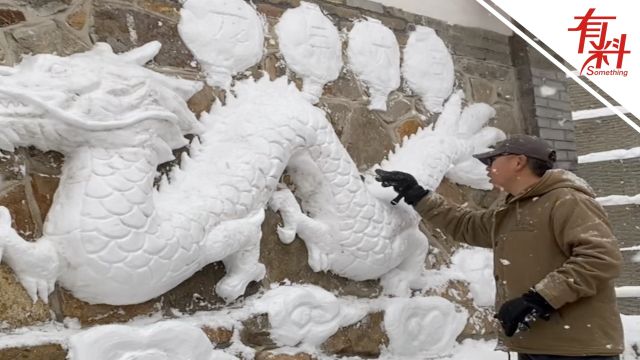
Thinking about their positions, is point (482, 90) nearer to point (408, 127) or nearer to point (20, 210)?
point (408, 127)

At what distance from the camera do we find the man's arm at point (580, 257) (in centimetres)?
257

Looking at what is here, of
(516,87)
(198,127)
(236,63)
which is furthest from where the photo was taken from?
(516,87)

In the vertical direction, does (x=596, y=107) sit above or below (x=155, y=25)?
below

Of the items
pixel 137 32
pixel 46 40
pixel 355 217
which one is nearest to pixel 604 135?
pixel 355 217

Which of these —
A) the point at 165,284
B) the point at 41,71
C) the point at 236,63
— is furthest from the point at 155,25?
the point at 165,284

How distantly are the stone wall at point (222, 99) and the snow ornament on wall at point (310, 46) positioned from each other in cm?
5

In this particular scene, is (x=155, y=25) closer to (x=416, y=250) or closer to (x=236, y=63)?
(x=236, y=63)

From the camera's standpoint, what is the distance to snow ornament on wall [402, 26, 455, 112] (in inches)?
147

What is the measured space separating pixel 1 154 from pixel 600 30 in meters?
2.60

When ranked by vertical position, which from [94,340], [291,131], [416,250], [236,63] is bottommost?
[416,250]

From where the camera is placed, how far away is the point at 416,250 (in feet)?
11.2

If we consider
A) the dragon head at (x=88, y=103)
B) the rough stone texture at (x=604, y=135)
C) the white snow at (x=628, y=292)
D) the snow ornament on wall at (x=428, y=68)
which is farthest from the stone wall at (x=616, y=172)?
the dragon head at (x=88, y=103)

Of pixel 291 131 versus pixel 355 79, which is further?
pixel 355 79

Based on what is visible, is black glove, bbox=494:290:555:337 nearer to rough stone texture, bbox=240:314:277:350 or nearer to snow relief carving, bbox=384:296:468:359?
snow relief carving, bbox=384:296:468:359
